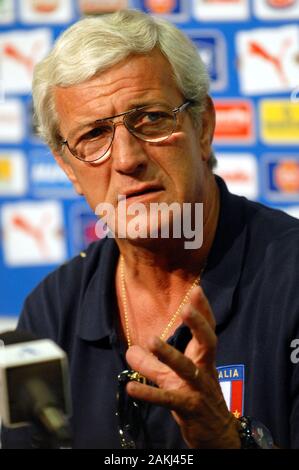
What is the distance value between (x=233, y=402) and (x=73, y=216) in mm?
1702

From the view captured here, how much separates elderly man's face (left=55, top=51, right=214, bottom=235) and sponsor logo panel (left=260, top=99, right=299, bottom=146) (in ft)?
4.36

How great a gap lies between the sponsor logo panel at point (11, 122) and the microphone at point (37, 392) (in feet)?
7.30

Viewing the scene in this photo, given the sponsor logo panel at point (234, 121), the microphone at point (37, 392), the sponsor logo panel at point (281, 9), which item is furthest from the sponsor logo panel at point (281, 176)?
the microphone at point (37, 392)

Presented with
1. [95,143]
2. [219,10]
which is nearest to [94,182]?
[95,143]

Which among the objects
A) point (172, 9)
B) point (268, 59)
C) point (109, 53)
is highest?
point (172, 9)

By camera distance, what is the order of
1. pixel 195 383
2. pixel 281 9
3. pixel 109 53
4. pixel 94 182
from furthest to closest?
pixel 281 9, pixel 94 182, pixel 109 53, pixel 195 383

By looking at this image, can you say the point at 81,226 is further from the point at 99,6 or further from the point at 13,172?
the point at 99,6

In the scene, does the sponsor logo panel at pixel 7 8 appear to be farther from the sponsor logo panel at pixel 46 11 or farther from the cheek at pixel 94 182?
the cheek at pixel 94 182

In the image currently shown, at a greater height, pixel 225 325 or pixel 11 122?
pixel 11 122

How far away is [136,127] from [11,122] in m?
1.63

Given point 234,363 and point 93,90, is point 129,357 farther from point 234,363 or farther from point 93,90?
point 93,90

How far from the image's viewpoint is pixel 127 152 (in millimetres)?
1455

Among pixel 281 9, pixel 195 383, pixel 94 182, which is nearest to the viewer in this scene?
pixel 195 383

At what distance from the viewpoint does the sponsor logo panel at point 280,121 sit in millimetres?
2785
